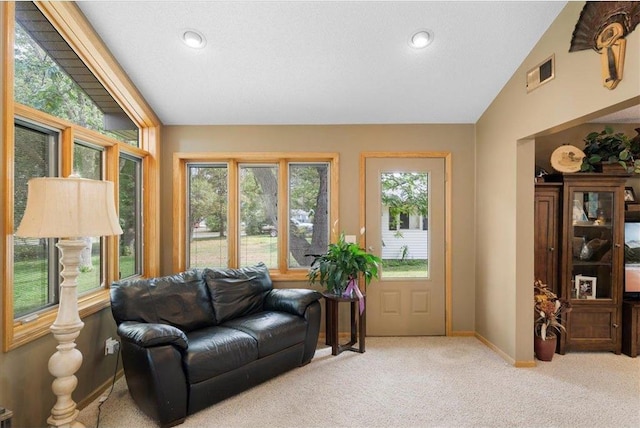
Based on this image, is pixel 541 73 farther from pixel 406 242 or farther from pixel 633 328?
pixel 633 328

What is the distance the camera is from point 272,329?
2740 millimetres

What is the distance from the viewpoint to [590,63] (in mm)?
2162

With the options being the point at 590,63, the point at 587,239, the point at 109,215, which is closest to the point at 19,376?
the point at 109,215

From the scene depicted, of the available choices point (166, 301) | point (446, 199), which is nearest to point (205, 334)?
point (166, 301)

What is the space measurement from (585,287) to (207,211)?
4.11 meters

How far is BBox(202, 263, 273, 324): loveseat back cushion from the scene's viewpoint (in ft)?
9.98

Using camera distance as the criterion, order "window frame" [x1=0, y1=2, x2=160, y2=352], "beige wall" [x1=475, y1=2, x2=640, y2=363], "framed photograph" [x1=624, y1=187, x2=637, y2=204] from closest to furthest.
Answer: "window frame" [x1=0, y1=2, x2=160, y2=352] → "beige wall" [x1=475, y1=2, x2=640, y2=363] → "framed photograph" [x1=624, y1=187, x2=637, y2=204]

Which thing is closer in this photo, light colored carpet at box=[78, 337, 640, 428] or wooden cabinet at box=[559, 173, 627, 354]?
light colored carpet at box=[78, 337, 640, 428]

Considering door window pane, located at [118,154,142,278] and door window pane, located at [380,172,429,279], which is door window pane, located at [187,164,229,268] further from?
door window pane, located at [380,172,429,279]

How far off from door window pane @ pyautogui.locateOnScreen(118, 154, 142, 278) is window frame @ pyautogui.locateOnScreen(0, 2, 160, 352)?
0.20 feet

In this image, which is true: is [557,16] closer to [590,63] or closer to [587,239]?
[590,63]

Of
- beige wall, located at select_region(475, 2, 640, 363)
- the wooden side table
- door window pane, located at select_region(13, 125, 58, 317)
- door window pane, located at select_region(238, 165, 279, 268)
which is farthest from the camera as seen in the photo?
door window pane, located at select_region(238, 165, 279, 268)

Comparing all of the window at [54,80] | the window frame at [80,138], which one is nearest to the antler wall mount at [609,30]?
the window frame at [80,138]

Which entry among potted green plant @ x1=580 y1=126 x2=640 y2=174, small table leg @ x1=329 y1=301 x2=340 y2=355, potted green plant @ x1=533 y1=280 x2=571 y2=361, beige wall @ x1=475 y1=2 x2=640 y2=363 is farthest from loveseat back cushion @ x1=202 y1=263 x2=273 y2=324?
potted green plant @ x1=580 y1=126 x2=640 y2=174
